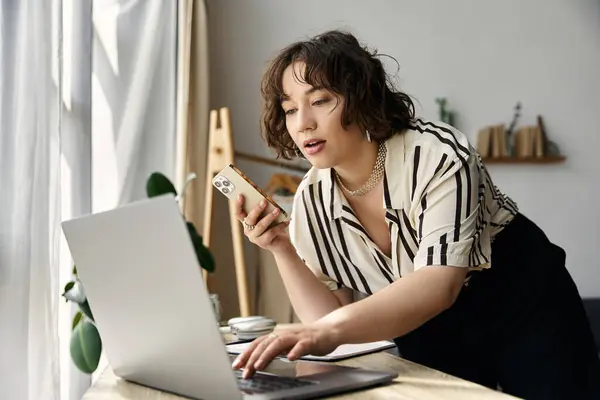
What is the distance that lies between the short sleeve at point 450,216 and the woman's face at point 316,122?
150 millimetres

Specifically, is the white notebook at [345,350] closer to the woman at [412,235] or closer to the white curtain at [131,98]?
the woman at [412,235]

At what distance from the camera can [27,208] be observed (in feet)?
5.67

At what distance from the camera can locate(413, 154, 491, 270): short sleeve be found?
3.98 feet

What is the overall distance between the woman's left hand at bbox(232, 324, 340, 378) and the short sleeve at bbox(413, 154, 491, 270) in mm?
241

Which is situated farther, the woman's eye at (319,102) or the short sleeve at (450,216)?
the woman's eye at (319,102)

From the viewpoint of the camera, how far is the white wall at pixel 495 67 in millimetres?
3871

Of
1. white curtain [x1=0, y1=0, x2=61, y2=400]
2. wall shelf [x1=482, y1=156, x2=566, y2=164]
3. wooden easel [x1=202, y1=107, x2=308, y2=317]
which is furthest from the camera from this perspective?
wall shelf [x1=482, y1=156, x2=566, y2=164]

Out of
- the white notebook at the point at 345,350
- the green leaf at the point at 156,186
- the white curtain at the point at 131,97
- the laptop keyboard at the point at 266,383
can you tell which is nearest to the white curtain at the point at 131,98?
the white curtain at the point at 131,97

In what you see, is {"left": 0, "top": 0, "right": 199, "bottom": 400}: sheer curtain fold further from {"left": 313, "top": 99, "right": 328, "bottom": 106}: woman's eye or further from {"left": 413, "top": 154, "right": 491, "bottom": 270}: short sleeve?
{"left": 413, "top": 154, "right": 491, "bottom": 270}: short sleeve

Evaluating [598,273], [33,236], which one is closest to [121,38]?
[33,236]

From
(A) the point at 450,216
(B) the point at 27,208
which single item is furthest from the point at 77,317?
(A) the point at 450,216

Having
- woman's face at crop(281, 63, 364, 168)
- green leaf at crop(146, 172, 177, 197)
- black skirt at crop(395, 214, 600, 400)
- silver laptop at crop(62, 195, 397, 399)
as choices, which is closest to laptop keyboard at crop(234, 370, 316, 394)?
silver laptop at crop(62, 195, 397, 399)

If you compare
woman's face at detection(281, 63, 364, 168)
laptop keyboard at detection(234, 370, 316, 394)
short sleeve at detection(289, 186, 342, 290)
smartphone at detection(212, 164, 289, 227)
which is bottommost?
laptop keyboard at detection(234, 370, 316, 394)

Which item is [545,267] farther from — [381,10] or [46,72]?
[381,10]
